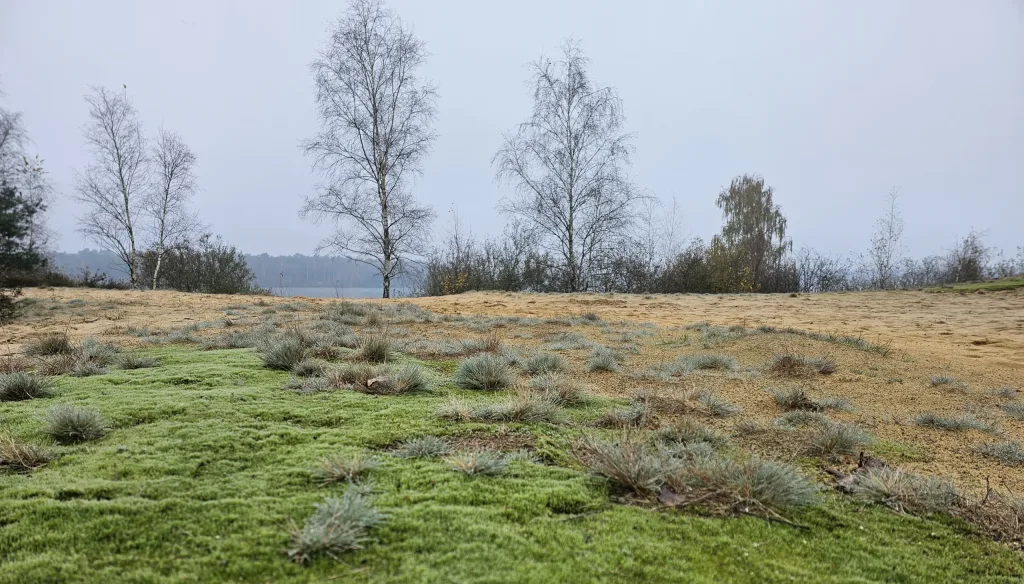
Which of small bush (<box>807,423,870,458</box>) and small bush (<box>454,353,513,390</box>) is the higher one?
small bush (<box>454,353,513,390</box>)

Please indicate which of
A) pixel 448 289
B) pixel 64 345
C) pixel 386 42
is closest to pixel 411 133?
pixel 386 42

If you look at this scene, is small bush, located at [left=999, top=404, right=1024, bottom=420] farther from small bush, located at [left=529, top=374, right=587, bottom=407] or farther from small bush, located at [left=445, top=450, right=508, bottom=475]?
small bush, located at [left=445, top=450, right=508, bottom=475]

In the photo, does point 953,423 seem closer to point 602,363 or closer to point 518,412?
point 602,363

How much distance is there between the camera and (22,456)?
6.89 ft

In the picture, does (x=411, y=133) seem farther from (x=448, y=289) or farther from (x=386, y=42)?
(x=448, y=289)

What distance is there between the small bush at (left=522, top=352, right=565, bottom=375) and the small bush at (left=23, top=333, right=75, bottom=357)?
4.45 m

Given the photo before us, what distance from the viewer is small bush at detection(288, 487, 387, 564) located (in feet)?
4.84

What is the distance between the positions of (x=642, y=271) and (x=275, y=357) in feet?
63.6

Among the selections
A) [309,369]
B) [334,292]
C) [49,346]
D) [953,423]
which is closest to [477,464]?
[309,369]

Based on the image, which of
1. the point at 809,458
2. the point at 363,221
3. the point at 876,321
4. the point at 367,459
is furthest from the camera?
the point at 363,221

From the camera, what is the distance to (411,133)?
19375 millimetres

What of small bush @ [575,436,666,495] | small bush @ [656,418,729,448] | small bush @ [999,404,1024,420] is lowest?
small bush @ [999,404,1024,420]

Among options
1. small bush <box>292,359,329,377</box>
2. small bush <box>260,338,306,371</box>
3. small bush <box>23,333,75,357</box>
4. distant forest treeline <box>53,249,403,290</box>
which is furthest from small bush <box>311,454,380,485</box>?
distant forest treeline <box>53,249,403,290</box>

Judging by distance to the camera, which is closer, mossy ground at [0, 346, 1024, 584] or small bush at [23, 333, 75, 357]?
mossy ground at [0, 346, 1024, 584]
